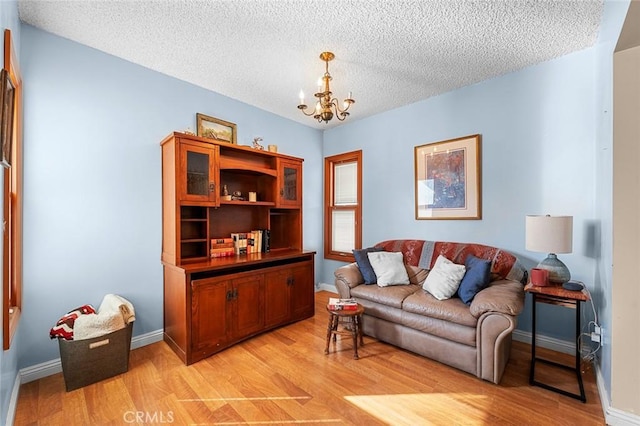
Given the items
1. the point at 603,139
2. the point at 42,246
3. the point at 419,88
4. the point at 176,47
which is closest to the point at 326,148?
the point at 419,88

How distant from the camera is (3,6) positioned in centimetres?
153

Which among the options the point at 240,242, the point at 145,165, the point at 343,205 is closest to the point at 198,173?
the point at 145,165

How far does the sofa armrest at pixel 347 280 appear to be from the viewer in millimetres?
2951

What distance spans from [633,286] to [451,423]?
1.32 meters

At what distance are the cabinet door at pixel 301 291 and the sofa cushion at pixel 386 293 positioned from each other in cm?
67

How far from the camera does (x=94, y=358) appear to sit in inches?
81.6

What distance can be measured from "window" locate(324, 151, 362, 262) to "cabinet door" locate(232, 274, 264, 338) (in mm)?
1762

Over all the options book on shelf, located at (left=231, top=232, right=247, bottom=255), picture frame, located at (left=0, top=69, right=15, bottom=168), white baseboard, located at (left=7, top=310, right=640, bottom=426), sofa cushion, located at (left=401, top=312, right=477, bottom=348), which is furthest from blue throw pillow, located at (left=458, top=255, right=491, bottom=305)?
picture frame, located at (left=0, top=69, right=15, bottom=168)

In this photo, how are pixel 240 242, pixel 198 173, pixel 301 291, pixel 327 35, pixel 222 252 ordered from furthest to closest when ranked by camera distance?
1. pixel 301 291
2. pixel 240 242
3. pixel 222 252
4. pixel 198 173
5. pixel 327 35

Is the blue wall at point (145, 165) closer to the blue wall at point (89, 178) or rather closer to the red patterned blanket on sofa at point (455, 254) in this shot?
the blue wall at point (89, 178)

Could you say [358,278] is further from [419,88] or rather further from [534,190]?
[419,88]

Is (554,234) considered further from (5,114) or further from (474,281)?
(5,114)

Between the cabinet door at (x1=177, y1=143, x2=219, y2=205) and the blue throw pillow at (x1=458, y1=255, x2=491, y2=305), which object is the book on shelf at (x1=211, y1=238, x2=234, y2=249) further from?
the blue throw pillow at (x1=458, y1=255, x2=491, y2=305)

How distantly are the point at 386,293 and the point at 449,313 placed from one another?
591 millimetres
